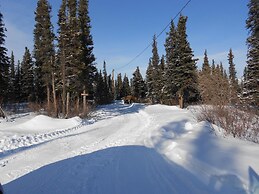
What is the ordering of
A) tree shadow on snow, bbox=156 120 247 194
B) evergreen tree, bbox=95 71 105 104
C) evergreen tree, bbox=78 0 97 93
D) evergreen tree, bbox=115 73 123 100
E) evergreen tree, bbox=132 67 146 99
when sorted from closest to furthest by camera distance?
tree shadow on snow, bbox=156 120 247 194, evergreen tree, bbox=78 0 97 93, evergreen tree, bbox=95 71 105 104, evergreen tree, bbox=132 67 146 99, evergreen tree, bbox=115 73 123 100

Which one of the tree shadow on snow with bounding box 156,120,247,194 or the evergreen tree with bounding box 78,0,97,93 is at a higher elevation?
the evergreen tree with bounding box 78,0,97,93

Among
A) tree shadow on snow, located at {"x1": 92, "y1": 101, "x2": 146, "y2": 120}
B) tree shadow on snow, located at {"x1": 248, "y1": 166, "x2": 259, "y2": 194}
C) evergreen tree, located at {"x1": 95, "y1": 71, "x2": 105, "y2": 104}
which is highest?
evergreen tree, located at {"x1": 95, "y1": 71, "x2": 105, "y2": 104}

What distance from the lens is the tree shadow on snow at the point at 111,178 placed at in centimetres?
621

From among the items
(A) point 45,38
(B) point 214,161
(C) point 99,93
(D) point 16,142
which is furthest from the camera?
(C) point 99,93

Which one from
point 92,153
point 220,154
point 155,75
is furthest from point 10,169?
point 155,75

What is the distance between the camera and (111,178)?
711cm

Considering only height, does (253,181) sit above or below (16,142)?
above

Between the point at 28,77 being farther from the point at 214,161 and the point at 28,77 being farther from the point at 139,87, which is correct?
the point at 214,161

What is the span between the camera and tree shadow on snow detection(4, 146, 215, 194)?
6.21 m

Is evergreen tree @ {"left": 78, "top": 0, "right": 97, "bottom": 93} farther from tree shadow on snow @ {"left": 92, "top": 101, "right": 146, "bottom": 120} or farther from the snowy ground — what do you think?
the snowy ground

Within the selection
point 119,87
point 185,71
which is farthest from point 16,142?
point 119,87

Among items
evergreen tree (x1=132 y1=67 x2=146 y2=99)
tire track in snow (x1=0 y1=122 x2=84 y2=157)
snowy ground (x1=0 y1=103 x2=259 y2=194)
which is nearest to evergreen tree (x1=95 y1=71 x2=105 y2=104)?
evergreen tree (x1=132 y1=67 x2=146 y2=99)

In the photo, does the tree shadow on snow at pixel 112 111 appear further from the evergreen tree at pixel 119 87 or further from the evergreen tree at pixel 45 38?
the evergreen tree at pixel 119 87

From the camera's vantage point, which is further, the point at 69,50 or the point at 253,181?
the point at 69,50
